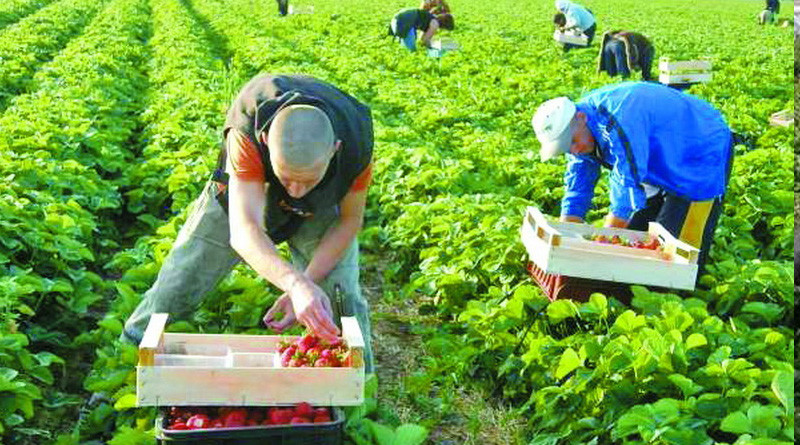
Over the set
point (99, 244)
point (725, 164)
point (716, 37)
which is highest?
point (725, 164)

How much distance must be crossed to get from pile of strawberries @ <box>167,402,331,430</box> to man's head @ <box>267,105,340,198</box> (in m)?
0.79

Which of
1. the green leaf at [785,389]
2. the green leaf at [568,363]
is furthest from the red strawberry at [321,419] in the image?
the green leaf at [785,389]

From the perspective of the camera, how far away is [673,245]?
14.0 feet

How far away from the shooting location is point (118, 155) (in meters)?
7.70

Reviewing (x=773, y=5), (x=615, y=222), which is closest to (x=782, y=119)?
(x=615, y=222)

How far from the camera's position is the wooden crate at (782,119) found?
990 centimetres

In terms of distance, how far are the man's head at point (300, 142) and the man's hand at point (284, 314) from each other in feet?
2.10

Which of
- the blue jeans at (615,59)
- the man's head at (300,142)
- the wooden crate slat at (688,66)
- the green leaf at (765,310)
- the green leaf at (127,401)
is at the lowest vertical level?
the blue jeans at (615,59)

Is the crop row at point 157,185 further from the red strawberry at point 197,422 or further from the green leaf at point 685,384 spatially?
the green leaf at point 685,384

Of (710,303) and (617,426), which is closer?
(617,426)

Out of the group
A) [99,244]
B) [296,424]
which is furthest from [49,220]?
[296,424]

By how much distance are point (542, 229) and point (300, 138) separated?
177cm

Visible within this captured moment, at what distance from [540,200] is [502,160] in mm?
765

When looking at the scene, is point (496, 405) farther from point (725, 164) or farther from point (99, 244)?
point (99, 244)
